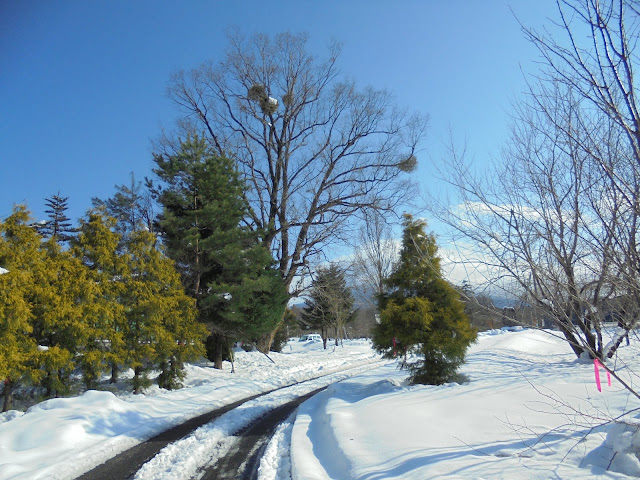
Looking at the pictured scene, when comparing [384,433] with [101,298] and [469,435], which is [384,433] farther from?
[101,298]

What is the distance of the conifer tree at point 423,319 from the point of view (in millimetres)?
9984

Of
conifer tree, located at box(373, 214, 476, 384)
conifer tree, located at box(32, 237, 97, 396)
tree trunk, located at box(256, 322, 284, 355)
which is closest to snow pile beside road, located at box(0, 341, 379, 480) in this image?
conifer tree, located at box(32, 237, 97, 396)

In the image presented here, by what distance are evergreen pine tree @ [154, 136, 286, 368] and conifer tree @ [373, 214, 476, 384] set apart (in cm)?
699

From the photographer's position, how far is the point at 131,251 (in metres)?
13.2

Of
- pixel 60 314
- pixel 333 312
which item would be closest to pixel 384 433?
pixel 60 314

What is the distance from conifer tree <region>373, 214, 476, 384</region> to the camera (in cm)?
998

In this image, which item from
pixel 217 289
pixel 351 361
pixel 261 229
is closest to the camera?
pixel 217 289

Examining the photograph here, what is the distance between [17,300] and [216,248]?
7.62 meters

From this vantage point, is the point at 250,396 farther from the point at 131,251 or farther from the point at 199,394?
the point at 131,251

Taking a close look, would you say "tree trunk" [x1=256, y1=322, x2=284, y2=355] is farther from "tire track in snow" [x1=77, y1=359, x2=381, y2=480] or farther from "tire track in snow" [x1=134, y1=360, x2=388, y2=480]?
"tire track in snow" [x1=77, y1=359, x2=381, y2=480]

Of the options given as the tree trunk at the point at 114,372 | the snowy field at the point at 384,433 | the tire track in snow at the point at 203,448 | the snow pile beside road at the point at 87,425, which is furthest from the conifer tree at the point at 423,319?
the tree trunk at the point at 114,372

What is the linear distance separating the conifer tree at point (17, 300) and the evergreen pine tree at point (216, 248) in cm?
509

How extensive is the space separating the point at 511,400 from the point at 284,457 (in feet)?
14.0

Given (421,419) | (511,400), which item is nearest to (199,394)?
(421,419)
